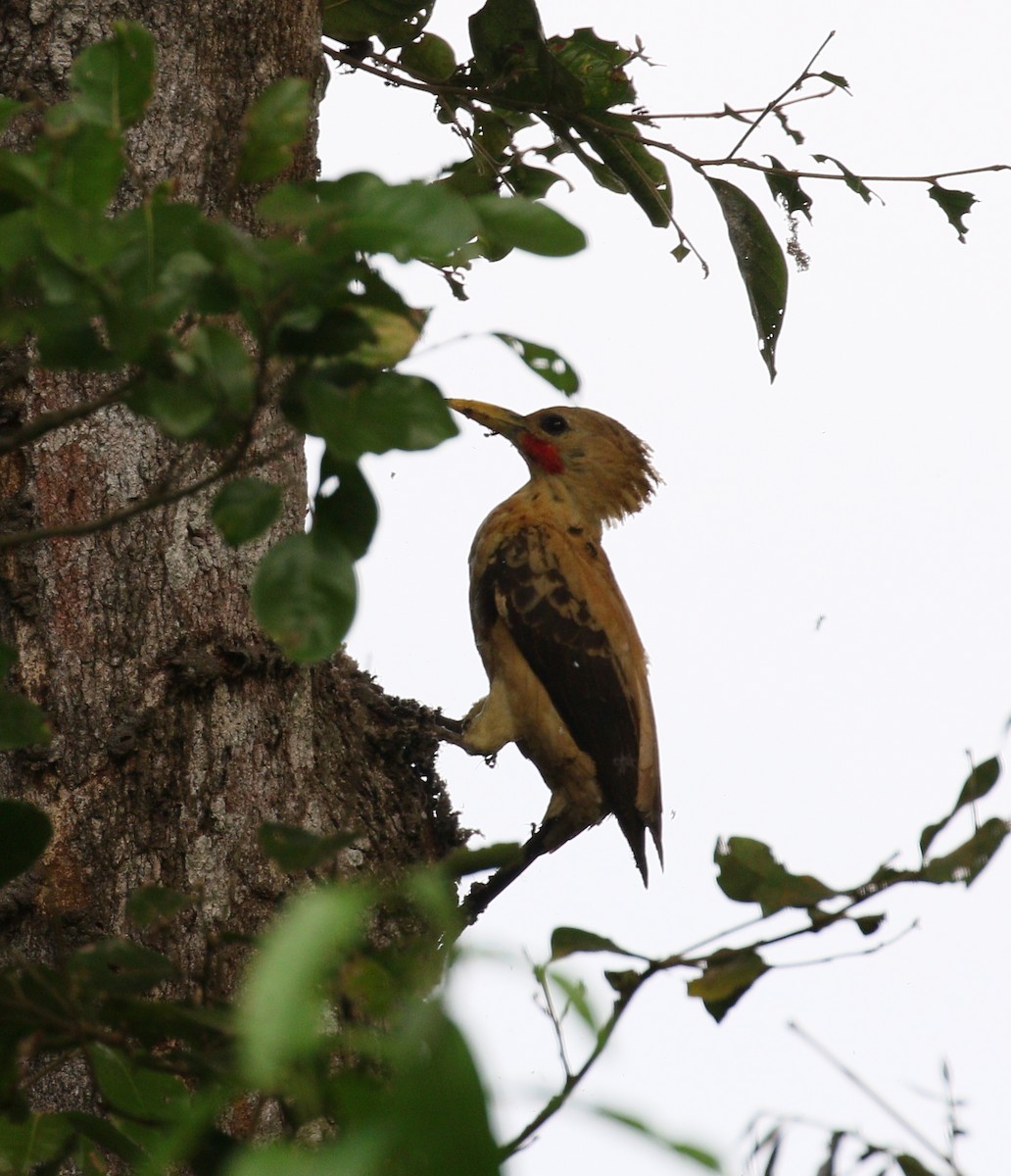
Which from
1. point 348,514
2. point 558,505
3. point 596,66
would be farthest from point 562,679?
point 348,514

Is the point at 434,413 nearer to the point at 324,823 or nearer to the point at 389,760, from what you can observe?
the point at 324,823

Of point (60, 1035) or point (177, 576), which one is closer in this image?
point (60, 1035)

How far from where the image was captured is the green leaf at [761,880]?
166cm

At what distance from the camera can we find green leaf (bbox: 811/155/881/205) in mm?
4133

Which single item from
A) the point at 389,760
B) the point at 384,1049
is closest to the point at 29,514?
the point at 389,760

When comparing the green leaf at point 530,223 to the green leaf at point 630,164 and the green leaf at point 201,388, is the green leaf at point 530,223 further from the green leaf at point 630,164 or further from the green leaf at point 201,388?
the green leaf at point 630,164

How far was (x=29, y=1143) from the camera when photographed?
5.63 ft

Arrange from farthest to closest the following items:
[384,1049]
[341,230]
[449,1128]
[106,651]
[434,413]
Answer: [106,651] < [434,413] < [341,230] < [384,1049] < [449,1128]

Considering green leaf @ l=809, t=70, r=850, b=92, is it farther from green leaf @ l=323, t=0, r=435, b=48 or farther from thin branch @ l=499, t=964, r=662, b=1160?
thin branch @ l=499, t=964, r=662, b=1160

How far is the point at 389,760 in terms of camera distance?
3850mm

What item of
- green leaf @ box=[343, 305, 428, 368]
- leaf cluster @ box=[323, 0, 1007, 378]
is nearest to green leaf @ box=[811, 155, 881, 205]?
leaf cluster @ box=[323, 0, 1007, 378]

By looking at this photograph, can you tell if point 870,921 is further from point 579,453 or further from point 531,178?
point 579,453

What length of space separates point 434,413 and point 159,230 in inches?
13.1

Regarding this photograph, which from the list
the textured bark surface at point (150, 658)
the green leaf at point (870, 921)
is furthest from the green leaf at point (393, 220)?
the textured bark surface at point (150, 658)
